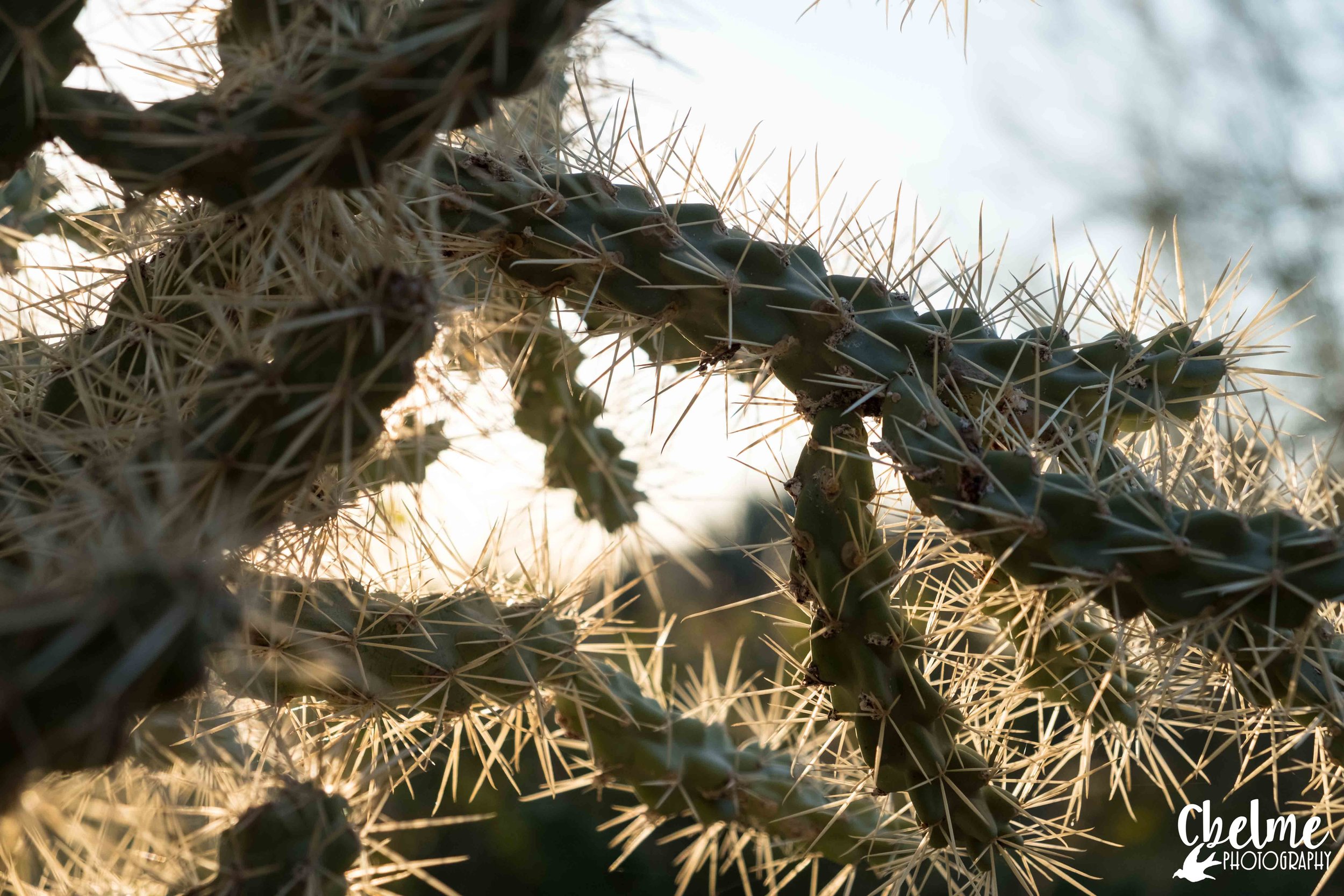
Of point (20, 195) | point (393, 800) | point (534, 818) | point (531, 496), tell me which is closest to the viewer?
point (20, 195)

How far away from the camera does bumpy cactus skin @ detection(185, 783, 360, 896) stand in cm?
62

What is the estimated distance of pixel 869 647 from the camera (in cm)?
80

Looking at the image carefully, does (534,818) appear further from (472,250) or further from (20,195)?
(472,250)

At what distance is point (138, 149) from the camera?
583 millimetres

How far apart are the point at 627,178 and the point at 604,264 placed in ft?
0.51

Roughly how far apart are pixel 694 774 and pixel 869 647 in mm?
297

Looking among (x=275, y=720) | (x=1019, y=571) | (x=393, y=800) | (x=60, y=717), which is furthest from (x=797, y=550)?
(x=393, y=800)

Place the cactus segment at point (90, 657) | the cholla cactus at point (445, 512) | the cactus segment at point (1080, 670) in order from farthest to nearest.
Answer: the cactus segment at point (1080, 670) → the cholla cactus at point (445, 512) → the cactus segment at point (90, 657)

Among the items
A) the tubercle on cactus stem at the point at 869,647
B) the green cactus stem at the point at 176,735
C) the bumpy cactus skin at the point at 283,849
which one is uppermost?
the tubercle on cactus stem at the point at 869,647

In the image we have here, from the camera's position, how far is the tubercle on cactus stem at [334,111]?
513 mm

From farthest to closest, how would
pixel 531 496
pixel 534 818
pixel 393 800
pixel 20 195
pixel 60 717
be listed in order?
pixel 534 818 → pixel 393 800 → pixel 531 496 → pixel 20 195 → pixel 60 717

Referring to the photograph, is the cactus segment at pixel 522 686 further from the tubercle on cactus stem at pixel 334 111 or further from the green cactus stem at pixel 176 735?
the tubercle on cactus stem at pixel 334 111

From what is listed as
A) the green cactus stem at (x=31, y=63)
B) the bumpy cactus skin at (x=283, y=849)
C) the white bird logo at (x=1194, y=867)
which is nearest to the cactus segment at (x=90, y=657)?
the bumpy cactus skin at (x=283, y=849)

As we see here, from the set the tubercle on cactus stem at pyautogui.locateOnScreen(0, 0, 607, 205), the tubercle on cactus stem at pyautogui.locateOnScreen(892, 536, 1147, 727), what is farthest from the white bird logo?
the tubercle on cactus stem at pyautogui.locateOnScreen(0, 0, 607, 205)
